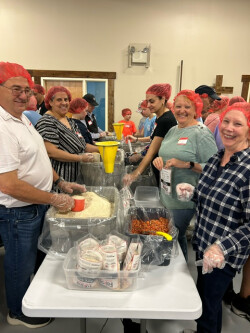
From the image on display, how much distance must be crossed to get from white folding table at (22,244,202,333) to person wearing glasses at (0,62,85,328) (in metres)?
0.35

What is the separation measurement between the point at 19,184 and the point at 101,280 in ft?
1.82

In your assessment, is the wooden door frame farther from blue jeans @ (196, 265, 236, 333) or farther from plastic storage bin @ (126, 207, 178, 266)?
blue jeans @ (196, 265, 236, 333)

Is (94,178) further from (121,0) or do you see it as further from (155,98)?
(121,0)

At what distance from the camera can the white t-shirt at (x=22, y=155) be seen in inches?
41.8

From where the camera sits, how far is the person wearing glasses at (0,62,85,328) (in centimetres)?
108

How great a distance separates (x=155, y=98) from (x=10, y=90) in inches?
41.4

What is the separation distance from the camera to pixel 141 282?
933 mm

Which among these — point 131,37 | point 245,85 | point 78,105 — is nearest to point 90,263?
point 78,105

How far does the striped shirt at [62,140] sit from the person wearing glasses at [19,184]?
0.26 meters

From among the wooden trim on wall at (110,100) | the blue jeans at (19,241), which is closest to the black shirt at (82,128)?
the blue jeans at (19,241)

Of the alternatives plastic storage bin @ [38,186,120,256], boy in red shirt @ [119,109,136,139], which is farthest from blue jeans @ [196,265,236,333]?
boy in red shirt @ [119,109,136,139]

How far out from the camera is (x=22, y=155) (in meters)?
1.15

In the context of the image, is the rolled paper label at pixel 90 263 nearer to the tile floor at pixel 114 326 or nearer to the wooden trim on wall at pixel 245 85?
the tile floor at pixel 114 326

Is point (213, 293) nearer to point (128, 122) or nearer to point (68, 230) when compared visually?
point (68, 230)
